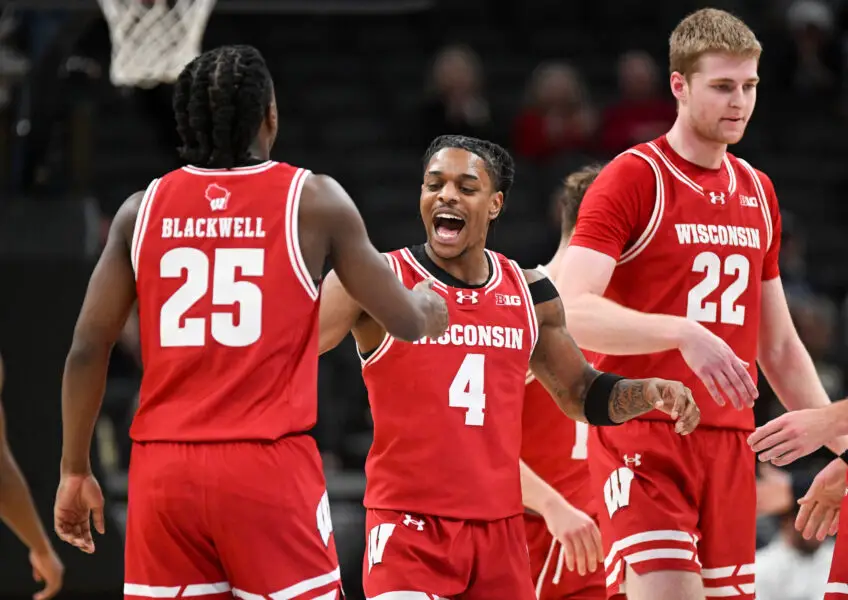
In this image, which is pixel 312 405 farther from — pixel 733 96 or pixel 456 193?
pixel 733 96

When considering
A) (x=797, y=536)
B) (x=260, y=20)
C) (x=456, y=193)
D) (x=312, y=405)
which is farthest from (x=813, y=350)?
(x=260, y=20)

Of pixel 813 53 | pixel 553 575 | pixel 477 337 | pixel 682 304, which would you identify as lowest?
pixel 553 575

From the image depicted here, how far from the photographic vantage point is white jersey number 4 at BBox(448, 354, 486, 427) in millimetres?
4938

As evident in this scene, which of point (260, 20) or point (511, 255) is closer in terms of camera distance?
point (511, 255)

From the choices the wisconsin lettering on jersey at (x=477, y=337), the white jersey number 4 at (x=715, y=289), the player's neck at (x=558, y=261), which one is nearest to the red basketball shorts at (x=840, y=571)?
the white jersey number 4 at (x=715, y=289)

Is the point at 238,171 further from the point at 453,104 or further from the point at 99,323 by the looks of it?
the point at 453,104

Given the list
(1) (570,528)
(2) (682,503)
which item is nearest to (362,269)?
(1) (570,528)

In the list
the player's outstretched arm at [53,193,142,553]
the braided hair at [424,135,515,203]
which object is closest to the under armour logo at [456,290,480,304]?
the braided hair at [424,135,515,203]

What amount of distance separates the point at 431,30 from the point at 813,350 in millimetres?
6759

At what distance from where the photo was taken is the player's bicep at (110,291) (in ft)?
14.2

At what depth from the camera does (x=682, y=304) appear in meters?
5.46

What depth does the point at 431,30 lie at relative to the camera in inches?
596

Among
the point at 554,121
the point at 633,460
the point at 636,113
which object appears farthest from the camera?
the point at 554,121

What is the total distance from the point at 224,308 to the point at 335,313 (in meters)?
0.81
